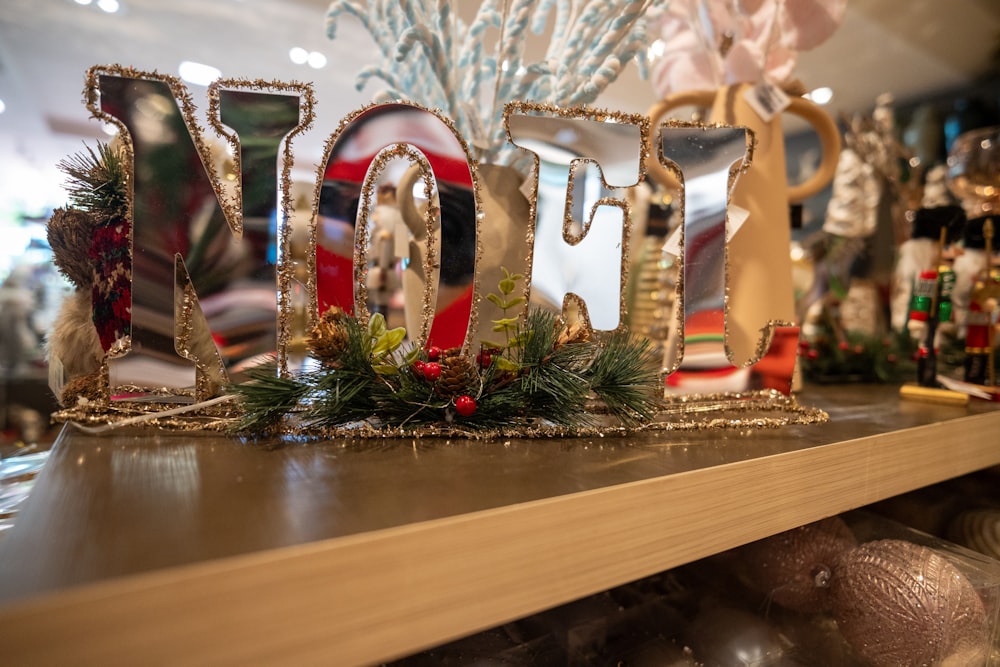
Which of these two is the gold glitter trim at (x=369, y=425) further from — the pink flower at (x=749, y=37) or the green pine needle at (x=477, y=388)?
the pink flower at (x=749, y=37)

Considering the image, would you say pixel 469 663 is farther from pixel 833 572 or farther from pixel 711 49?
pixel 711 49


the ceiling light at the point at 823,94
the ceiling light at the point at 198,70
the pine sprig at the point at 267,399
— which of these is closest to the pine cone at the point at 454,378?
the pine sprig at the point at 267,399

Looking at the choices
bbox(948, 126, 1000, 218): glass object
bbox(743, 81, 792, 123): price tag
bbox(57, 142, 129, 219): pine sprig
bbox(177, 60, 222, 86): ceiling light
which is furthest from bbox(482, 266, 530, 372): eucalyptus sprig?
bbox(177, 60, 222, 86): ceiling light

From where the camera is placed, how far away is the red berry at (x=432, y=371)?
47 cm

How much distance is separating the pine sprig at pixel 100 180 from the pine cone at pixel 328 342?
0.68 ft

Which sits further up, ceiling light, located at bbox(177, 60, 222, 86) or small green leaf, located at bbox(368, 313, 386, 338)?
ceiling light, located at bbox(177, 60, 222, 86)

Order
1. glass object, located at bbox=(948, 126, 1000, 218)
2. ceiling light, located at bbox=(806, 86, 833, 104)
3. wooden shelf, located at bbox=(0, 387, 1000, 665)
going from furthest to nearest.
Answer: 1. ceiling light, located at bbox=(806, 86, 833, 104)
2. glass object, located at bbox=(948, 126, 1000, 218)
3. wooden shelf, located at bbox=(0, 387, 1000, 665)

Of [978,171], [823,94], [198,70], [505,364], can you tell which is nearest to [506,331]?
[505,364]

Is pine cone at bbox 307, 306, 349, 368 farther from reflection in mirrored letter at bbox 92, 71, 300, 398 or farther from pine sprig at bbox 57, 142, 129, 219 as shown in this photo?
pine sprig at bbox 57, 142, 129, 219

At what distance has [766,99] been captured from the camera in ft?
2.45

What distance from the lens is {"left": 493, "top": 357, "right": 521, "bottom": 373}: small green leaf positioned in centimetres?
49

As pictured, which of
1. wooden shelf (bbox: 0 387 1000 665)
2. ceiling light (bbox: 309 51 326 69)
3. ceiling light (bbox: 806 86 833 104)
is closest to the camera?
wooden shelf (bbox: 0 387 1000 665)

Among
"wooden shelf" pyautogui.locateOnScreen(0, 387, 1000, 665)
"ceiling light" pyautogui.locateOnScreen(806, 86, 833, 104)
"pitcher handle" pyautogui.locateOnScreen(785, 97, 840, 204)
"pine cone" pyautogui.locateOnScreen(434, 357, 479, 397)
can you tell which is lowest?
"wooden shelf" pyautogui.locateOnScreen(0, 387, 1000, 665)

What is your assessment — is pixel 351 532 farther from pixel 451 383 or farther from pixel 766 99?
pixel 766 99
